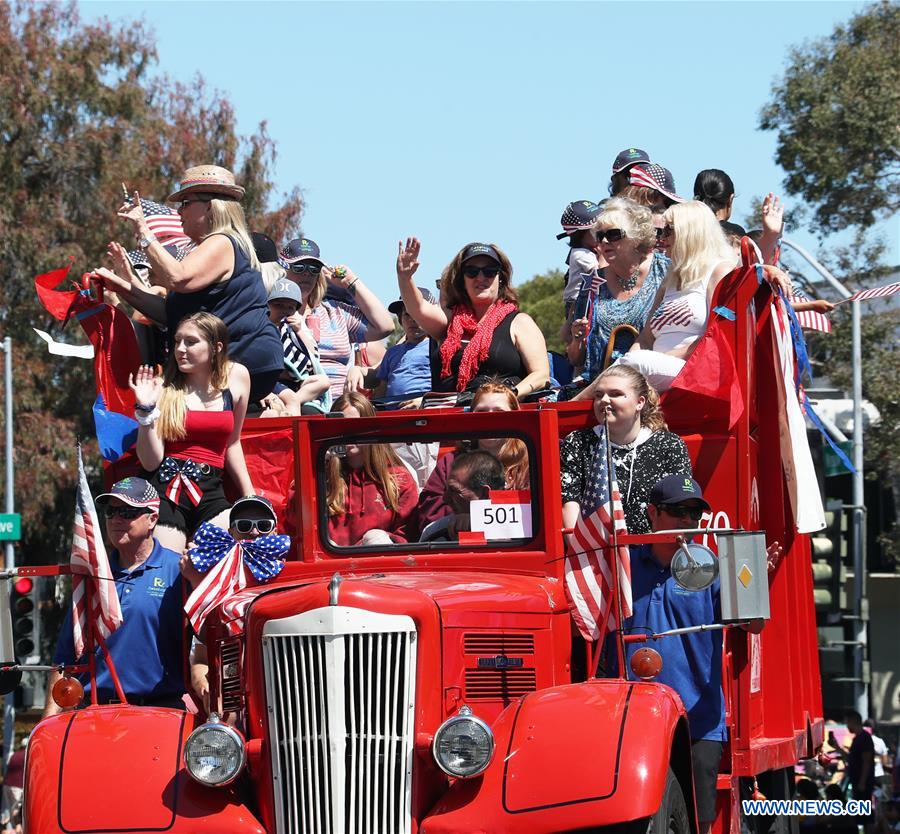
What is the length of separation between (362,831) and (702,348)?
3006 mm

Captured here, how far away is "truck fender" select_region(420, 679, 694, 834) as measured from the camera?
6.30 metres

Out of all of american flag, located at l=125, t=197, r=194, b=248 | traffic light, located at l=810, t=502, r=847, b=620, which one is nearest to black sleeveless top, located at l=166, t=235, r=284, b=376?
american flag, located at l=125, t=197, r=194, b=248

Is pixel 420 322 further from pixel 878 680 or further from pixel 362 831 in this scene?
pixel 878 680

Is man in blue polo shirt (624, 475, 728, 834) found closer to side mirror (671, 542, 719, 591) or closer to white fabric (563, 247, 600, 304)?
side mirror (671, 542, 719, 591)

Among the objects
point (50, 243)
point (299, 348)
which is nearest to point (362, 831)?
point (299, 348)

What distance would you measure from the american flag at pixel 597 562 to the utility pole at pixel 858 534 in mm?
11168

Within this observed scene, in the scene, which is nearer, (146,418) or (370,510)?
(370,510)

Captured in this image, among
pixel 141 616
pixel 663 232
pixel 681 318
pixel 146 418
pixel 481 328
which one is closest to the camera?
pixel 141 616

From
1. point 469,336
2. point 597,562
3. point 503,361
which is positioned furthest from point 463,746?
point 469,336

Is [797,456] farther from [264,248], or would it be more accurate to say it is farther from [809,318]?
[264,248]

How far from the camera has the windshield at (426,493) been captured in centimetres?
766

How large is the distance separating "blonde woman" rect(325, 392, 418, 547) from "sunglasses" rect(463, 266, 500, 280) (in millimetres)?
2198

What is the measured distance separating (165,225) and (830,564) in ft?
28.8

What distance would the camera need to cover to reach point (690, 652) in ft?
25.3
